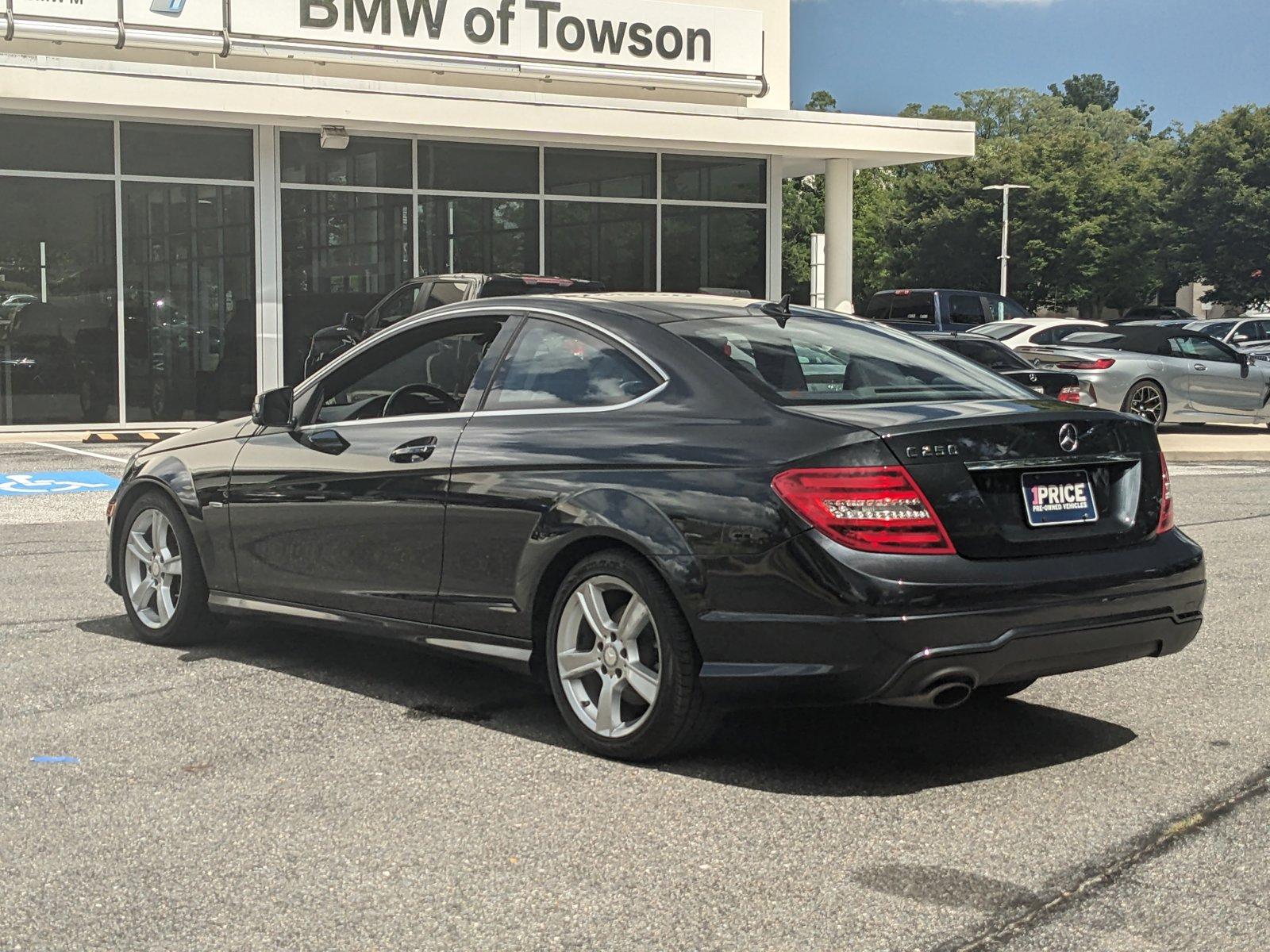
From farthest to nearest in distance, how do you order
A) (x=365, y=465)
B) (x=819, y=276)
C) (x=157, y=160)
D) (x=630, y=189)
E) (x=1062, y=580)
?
(x=819, y=276) < (x=630, y=189) < (x=157, y=160) < (x=365, y=465) < (x=1062, y=580)

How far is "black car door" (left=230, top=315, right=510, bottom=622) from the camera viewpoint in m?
5.77

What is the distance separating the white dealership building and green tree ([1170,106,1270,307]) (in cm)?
4754

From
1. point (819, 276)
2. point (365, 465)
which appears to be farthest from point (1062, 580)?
point (819, 276)

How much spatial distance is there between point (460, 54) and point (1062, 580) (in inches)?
728

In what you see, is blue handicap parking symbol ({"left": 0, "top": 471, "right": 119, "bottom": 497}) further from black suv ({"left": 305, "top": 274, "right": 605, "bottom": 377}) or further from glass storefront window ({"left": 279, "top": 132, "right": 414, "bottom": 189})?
glass storefront window ({"left": 279, "top": 132, "right": 414, "bottom": 189})

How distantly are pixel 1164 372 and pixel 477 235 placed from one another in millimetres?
9413

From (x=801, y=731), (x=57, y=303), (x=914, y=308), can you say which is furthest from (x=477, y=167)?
(x=801, y=731)

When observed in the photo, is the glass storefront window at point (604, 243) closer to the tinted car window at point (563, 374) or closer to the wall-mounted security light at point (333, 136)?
the wall-mounted security light at point (333, 136)

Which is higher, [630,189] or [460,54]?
Result: [460,54]

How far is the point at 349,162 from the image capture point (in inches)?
872

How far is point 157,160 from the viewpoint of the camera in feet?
68.7

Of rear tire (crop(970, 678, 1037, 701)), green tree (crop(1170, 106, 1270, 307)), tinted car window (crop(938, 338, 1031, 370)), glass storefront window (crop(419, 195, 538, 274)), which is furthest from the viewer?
green tree (crop(1170, 106, 1270, 307))

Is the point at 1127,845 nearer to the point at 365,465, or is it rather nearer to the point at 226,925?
the point at 226,925

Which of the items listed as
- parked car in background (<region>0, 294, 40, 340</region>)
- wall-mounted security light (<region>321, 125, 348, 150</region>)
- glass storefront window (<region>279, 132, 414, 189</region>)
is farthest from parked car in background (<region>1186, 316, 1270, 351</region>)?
parked car in background (<region>0, 294, 40, 340</region>)
